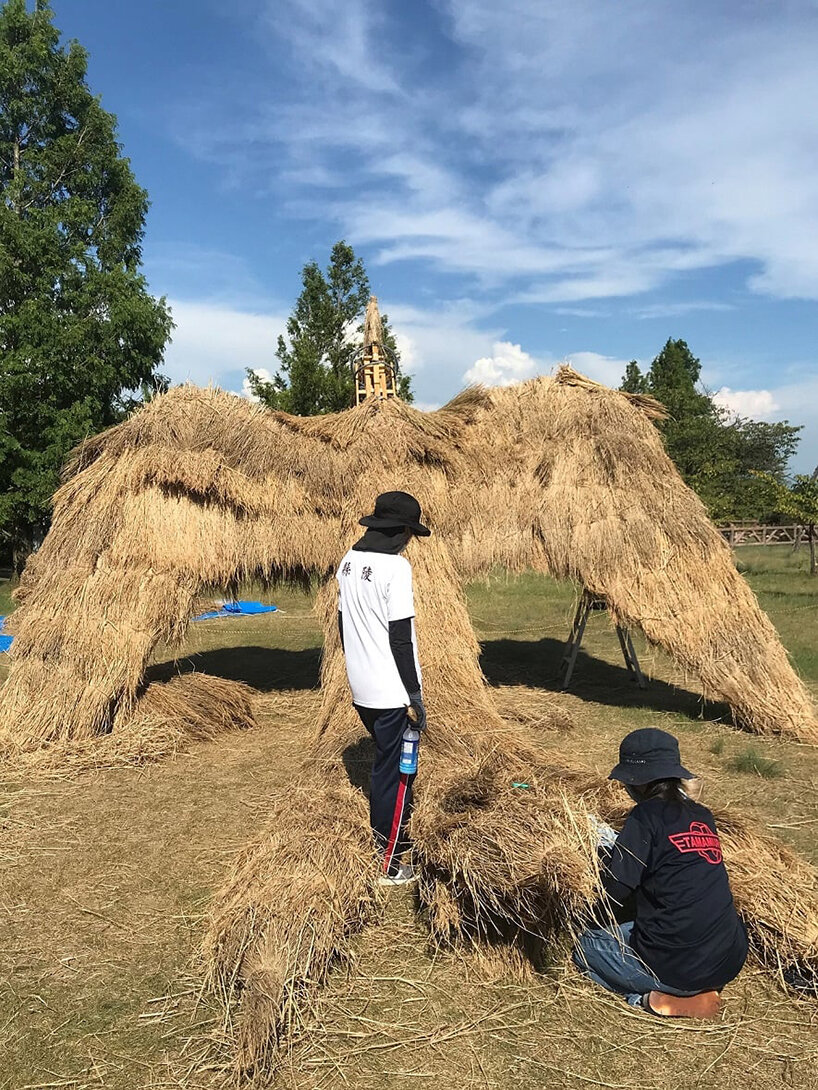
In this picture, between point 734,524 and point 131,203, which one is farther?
point 734,524

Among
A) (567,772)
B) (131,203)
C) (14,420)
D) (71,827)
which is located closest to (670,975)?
(567,772)

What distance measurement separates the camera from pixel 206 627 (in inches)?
534

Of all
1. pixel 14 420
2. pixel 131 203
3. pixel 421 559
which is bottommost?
pixel 421 559

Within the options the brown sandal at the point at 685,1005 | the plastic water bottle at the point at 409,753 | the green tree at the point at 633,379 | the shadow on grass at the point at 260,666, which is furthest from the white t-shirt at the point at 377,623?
the green tree at the point at 633,379

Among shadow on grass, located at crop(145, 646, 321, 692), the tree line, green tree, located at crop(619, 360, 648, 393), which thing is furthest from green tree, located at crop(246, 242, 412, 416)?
green tree, located at crop(619, 360, 648, 393)

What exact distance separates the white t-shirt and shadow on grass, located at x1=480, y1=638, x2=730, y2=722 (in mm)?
4566

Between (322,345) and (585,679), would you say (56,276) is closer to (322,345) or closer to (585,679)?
(322,345)

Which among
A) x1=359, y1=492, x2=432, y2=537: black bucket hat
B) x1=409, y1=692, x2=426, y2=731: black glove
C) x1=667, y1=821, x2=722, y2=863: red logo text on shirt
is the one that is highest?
x1=359, y1=492, x2=432, y2=537: black bucket hat

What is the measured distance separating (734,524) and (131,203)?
25.1 metres

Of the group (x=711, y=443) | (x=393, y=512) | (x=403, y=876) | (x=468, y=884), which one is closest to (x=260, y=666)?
(x=403, y=876)

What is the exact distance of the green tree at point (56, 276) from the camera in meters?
17.5

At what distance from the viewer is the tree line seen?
17.6 m

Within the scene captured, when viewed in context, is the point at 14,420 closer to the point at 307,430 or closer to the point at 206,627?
the point at 206,627

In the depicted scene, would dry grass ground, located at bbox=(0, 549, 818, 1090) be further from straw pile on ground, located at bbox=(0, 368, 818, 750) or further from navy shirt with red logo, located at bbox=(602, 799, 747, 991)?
straw pile on ground, located at bbox=(0, 368, 818, 750)
